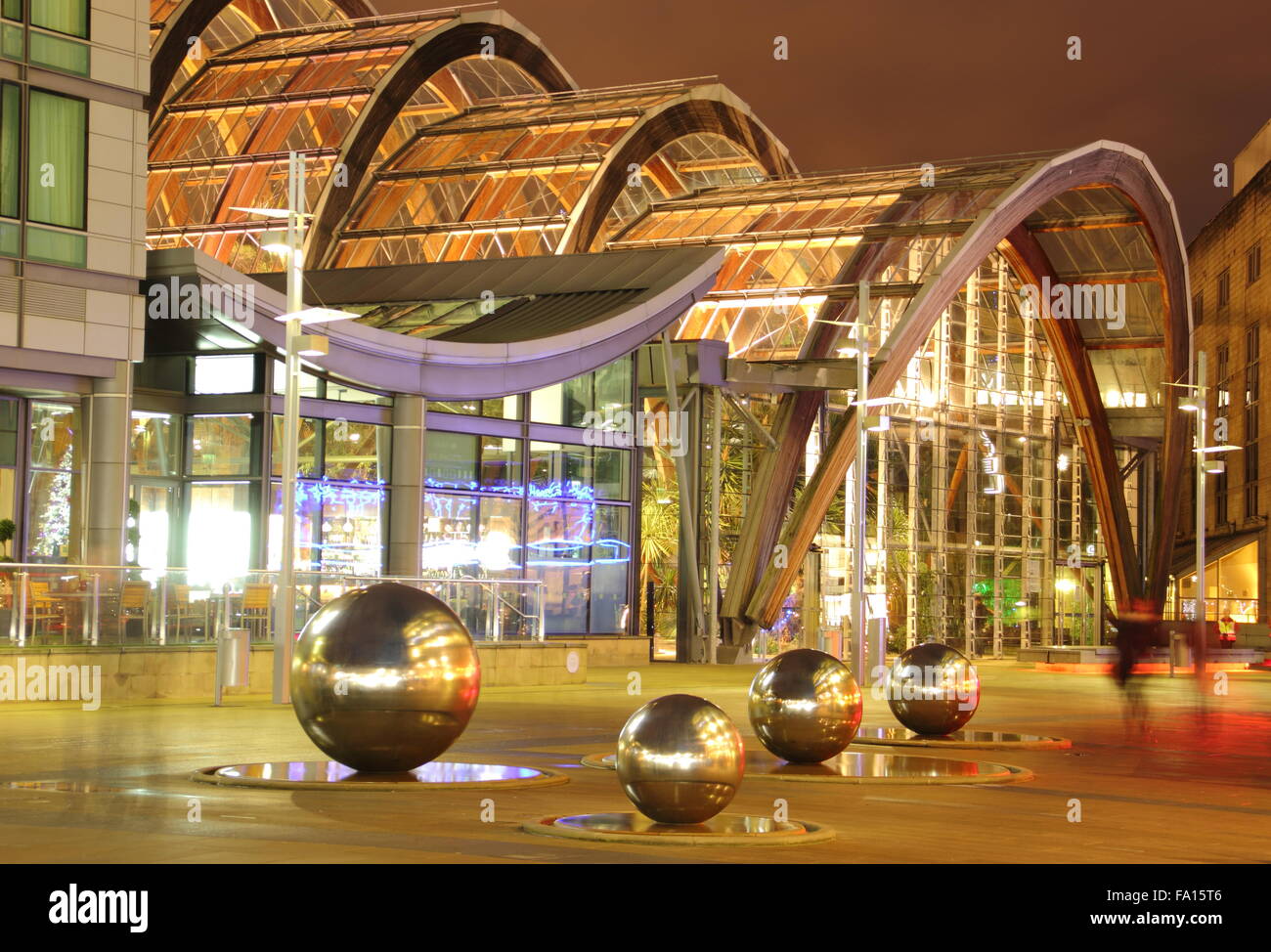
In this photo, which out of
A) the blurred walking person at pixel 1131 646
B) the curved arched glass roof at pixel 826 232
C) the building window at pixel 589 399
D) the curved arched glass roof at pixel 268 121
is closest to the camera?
the blurred walking person at pixel 1131 646

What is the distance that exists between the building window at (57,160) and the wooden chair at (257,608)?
7496mm

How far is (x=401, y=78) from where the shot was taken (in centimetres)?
5903

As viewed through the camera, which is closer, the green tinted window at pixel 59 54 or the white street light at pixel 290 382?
the white street light at pixel 290 382

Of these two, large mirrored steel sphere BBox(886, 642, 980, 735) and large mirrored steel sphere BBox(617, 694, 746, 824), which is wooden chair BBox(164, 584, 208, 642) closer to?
large mirrored steel sphere BBox(886, 642, 980, 735)

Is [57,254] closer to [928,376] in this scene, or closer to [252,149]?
[252,149]

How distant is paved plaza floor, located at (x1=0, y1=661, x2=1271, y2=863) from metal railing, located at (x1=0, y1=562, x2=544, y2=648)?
1.22 metres

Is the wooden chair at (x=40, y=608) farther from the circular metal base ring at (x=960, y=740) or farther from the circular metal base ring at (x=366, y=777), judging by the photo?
the circular metal base ring at (x=960, y=740)

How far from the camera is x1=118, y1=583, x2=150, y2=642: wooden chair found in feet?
81.4

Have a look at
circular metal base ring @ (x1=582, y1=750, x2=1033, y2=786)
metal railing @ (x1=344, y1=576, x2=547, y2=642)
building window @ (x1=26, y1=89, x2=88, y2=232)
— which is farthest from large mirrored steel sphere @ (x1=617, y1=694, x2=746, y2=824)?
building window @ (x1=26, y1=89, x2=88, y2=232)

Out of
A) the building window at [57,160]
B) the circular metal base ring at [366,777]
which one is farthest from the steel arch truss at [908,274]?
the circular metal base ring at [366,777]

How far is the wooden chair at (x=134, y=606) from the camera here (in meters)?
24.8

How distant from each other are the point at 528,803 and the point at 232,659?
12101 mm

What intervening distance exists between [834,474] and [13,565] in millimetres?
29445

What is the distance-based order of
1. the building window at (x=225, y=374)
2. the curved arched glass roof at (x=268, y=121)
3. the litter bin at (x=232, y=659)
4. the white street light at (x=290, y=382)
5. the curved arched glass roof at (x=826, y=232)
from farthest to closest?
the curved arched glass roof at (x=268, y=121) → the curved arched glass roof at (x=826, y=232) → the building window at (x=225, y=374) → the white street light at (x=290, y=382) → the litter bin at (x=232, y=659)
